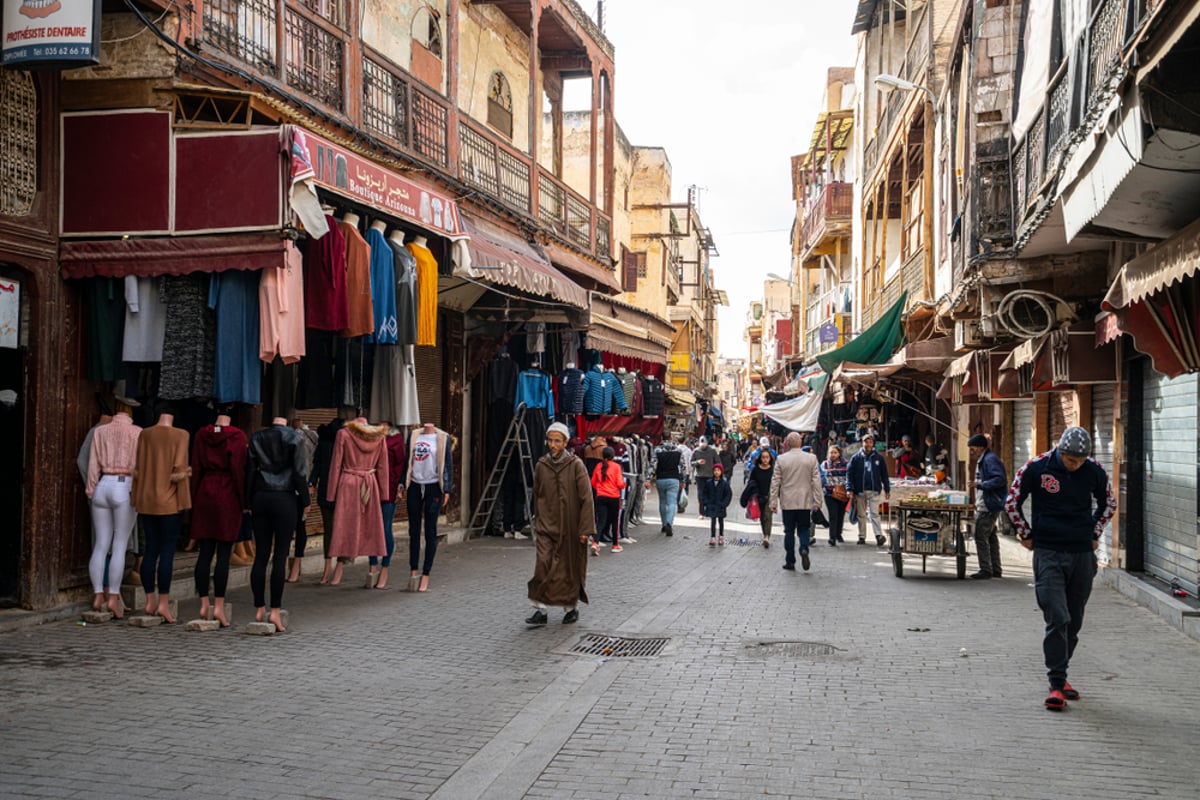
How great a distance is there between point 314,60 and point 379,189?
1756 millimetres

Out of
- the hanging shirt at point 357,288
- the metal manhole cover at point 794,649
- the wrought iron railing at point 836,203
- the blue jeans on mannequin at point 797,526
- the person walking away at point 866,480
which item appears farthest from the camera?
the wrought iron railing at point 836,203

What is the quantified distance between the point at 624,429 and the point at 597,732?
1551 centimetres

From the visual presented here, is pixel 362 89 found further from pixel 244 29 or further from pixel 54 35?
pixel 54 35

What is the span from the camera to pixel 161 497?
8.89 meters

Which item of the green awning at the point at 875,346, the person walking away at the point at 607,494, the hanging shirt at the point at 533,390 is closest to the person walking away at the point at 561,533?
the person walking away at the point at 607,494

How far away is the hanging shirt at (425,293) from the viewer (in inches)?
454

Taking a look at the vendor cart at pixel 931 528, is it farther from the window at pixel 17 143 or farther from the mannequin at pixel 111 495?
the window at pixel 17 143

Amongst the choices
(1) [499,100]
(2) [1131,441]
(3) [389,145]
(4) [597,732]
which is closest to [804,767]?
(4) [597,732]

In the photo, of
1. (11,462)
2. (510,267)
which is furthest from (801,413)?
(11,462)

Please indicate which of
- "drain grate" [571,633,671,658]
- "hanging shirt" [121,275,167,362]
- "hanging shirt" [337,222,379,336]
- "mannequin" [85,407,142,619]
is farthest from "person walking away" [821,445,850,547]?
"mannequin" [85,407,142,619]

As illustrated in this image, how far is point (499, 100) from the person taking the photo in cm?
1895

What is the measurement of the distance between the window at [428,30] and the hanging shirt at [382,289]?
19.9 feet

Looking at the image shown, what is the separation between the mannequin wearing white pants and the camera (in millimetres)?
8969

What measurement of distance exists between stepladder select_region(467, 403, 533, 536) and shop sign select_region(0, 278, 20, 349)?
861cm
